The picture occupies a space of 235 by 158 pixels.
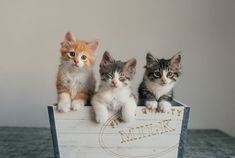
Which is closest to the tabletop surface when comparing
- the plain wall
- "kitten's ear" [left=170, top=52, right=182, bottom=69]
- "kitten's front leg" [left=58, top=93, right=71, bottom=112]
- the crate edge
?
the plain wall

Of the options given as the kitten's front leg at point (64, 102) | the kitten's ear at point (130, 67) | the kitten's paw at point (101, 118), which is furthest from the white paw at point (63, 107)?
the kitten's ear at point (130, 67)

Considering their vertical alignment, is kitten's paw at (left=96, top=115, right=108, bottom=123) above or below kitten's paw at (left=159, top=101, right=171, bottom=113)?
below

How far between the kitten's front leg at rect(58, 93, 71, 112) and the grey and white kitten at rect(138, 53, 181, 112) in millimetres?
258

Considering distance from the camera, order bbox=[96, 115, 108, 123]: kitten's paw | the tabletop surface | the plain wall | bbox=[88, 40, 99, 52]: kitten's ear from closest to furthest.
A: bbox=[96, 115, 108, 123]: kitten's paw, bbox=[88, 40, 99, 52]: kitten's ear, the tabletop surface, the plain wall

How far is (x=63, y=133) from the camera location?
0.83 metres

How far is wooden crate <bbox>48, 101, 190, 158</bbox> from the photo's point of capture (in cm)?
82

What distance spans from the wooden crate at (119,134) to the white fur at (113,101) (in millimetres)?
24

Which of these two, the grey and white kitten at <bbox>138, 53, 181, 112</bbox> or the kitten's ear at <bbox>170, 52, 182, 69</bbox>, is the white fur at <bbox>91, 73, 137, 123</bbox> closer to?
the grey and white kitten at <bbox>138, 53, 181, 112</bbox>

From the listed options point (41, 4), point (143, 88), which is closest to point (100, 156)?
point (143, 88)

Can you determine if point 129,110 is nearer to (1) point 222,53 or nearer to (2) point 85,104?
(2) point 85,104

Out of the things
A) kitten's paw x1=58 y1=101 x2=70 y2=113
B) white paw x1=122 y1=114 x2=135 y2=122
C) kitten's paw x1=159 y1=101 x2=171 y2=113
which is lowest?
white paw x1=122 y1=114 x2=135 y2=122

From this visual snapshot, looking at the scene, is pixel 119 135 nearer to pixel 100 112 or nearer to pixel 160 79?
pixel 100 112

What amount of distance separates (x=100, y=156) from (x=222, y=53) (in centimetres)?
105

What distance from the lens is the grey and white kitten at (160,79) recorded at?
0.87 m
